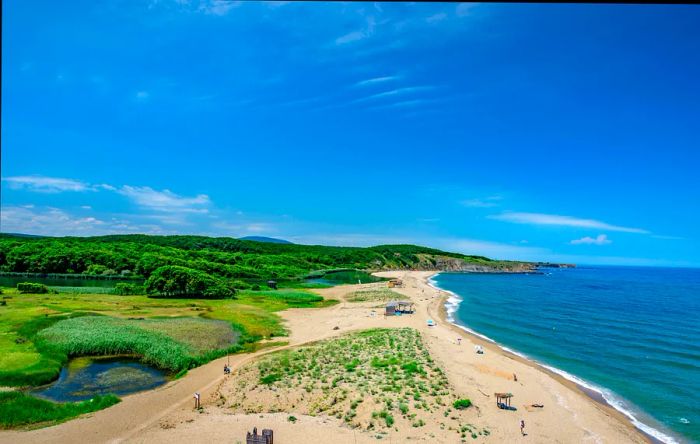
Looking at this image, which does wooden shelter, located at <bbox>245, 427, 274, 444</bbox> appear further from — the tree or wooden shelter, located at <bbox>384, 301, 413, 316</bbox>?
the tree

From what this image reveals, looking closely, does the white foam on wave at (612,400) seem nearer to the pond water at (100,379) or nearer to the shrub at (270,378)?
the shrub at (270,378)

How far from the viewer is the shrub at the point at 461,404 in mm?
27703

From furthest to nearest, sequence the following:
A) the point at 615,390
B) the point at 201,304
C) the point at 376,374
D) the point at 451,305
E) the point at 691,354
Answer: the point at 451,305 < the point at 201,304 < the point at 691,354 < the point at 615,390 < the point at 376,374

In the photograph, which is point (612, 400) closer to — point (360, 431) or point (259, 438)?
point (360, 431)

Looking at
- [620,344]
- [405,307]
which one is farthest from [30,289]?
[620,344]

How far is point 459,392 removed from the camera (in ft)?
100

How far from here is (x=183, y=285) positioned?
82.9m

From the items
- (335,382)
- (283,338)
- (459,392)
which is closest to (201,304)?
(283,338)

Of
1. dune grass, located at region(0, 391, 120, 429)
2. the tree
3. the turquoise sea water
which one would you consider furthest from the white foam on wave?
the tree

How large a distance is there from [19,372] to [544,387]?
144 feet

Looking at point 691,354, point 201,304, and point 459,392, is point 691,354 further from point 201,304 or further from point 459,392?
point 201,304

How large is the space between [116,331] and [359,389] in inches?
1195

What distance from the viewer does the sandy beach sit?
77.1 feet

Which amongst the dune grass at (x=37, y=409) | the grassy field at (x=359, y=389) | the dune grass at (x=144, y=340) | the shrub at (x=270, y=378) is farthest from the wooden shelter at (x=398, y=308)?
the dune grass at (x=37, y=409)
